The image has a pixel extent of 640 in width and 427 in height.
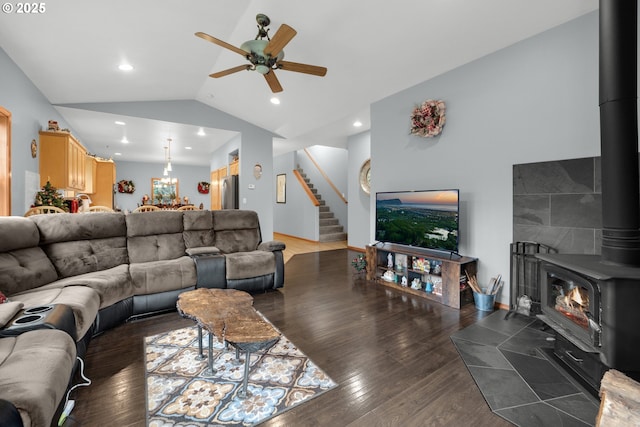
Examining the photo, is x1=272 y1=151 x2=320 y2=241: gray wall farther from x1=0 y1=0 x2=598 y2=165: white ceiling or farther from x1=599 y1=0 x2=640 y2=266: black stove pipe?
x1=599 y1=0 x2=640 y2=266: black stove pipe

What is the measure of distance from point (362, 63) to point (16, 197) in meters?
4.64

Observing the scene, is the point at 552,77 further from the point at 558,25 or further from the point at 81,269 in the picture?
the point at 81,269

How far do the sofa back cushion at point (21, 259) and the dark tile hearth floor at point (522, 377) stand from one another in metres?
3.47

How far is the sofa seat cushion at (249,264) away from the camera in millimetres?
→ 3225

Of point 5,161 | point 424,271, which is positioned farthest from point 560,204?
point 5,161

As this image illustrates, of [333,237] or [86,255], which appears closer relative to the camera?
[86,255]

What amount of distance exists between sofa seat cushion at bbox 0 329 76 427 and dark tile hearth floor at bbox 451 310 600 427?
211cm

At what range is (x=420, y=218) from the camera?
11.7 ft

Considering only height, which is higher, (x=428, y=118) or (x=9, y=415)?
(x=428, y=118)

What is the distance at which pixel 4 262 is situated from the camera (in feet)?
7.02

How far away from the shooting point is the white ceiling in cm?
265

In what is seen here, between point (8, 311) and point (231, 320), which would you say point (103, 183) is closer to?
point (8, 311)

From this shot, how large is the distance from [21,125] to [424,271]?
5378mm

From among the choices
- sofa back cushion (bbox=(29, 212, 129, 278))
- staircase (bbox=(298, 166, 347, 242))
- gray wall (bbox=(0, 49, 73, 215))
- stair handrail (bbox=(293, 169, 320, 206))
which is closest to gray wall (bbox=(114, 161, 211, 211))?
stair handrail (bbox=(293, 169, 320, 206))
